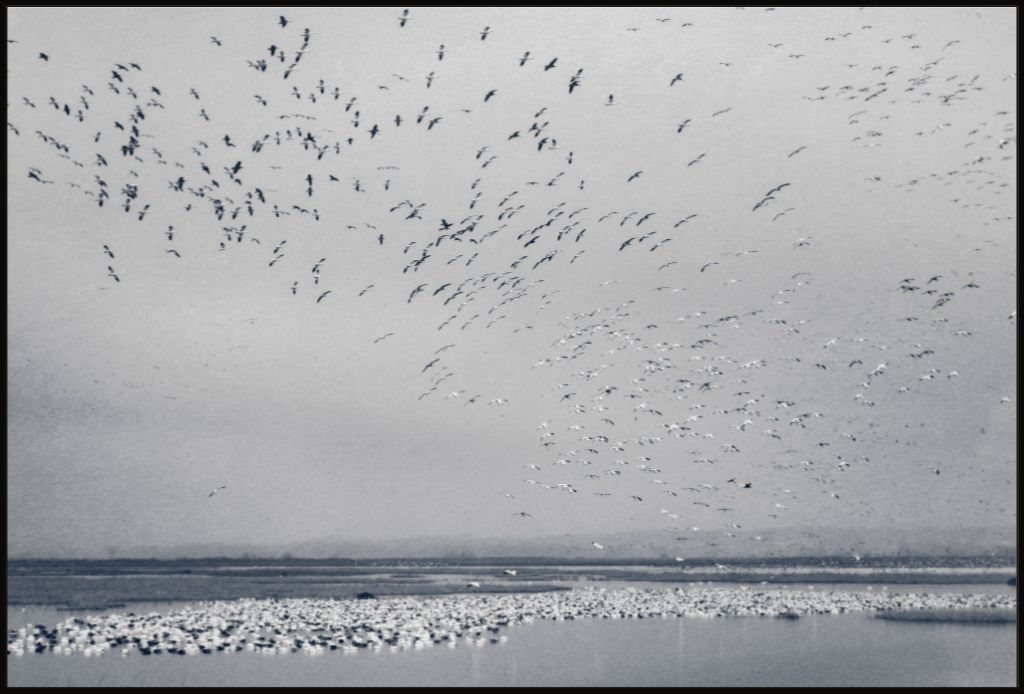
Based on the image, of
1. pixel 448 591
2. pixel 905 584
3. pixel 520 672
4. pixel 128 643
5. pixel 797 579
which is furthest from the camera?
pixel 797 579

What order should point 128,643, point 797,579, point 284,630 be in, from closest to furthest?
1. point 128,643
2. point 284,630
3. point 797,579

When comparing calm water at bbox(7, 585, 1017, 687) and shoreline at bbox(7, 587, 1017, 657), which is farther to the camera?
shoreline at bbox(7, 587, 1017, 657)

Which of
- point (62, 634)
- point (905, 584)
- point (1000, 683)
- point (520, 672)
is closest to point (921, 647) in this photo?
point (1000, 683)

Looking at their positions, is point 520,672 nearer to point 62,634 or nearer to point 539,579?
point 62,634

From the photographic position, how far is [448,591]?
177 ft

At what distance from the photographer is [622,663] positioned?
27.6m

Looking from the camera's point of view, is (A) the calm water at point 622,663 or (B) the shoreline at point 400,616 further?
(B) the shoreline at point 400,616

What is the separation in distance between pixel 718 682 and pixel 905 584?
37.9m

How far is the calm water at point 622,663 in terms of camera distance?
2475 cm

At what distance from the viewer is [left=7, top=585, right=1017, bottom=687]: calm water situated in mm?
24750

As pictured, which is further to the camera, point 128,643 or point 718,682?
point 128,643

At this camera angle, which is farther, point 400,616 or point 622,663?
point 400,616

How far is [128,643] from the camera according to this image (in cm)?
3030

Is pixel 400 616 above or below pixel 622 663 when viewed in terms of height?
→ above
